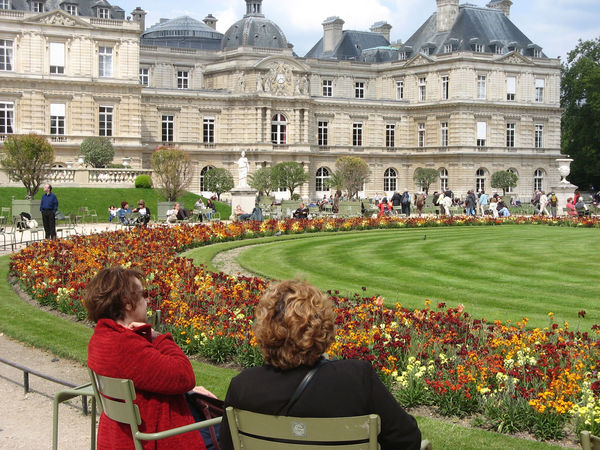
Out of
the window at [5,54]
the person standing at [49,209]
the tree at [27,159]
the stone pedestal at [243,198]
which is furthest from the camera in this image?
the window at [5,54]

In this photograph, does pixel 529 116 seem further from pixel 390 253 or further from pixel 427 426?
pixel 427 426

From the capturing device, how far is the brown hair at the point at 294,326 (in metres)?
4.11

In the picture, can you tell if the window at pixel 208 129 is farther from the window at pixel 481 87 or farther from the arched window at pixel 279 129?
the window at pixel 481 87

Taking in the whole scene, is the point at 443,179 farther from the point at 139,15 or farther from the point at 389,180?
the point at 139,15

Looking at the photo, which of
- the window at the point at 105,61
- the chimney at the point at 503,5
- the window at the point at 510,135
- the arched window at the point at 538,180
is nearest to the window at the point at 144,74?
the window at the point at 105,61

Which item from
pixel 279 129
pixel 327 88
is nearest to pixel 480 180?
pixel 327 88

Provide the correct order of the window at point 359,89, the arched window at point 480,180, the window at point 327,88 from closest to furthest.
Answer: the arched window at point 480,180 → the window at point 327,88 → the window at point 359,89

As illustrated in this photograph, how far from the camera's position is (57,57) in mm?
52125

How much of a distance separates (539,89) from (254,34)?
991 inches

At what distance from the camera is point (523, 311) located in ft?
42.2

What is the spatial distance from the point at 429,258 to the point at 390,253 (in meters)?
1.53

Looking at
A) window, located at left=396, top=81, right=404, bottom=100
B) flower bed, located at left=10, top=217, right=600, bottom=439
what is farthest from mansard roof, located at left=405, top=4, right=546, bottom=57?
flower bed, located at left=10, top=217, right=600, bottom=439

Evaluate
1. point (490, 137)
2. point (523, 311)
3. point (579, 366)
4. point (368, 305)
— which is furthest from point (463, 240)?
point (490, 137)

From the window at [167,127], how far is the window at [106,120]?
288 inches
